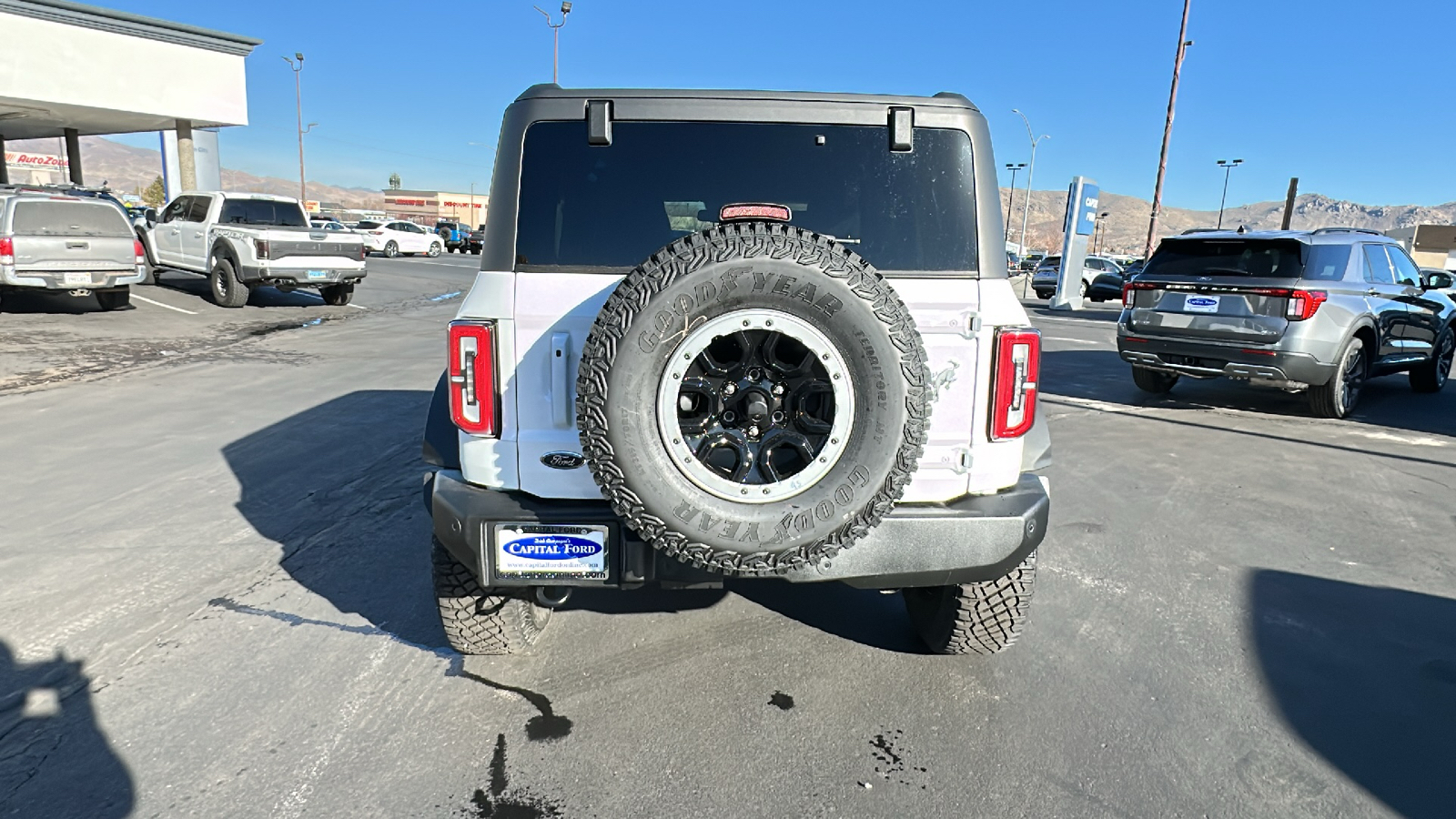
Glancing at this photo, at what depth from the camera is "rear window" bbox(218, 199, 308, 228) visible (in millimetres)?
15281

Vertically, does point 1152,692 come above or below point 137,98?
below

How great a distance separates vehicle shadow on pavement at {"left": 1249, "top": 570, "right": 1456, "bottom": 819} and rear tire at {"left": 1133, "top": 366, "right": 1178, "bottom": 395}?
225 inches

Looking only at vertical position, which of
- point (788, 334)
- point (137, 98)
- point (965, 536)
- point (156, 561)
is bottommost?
point (156, 561)

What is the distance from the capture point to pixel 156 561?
414cm

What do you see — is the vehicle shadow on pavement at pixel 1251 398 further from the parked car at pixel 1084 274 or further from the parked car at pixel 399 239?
the parked car at pixel 399 239

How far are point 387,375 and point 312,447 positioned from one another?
3050 millimetres

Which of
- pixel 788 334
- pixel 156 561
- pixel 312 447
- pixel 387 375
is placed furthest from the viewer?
pixel 387 375

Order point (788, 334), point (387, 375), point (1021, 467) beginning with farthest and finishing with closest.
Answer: point (387, 375)
point (1021, 467)
point (788, 334)

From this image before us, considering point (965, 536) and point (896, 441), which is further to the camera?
point (965, 536)

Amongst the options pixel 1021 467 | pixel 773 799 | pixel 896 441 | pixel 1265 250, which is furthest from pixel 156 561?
pixel 1265 250

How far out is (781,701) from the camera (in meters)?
3.07

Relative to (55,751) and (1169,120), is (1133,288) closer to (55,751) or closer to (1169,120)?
(55,751)

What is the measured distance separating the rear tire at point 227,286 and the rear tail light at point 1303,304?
50.0 feet

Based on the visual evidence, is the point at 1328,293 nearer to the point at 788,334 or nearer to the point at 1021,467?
the point at 1021,467
